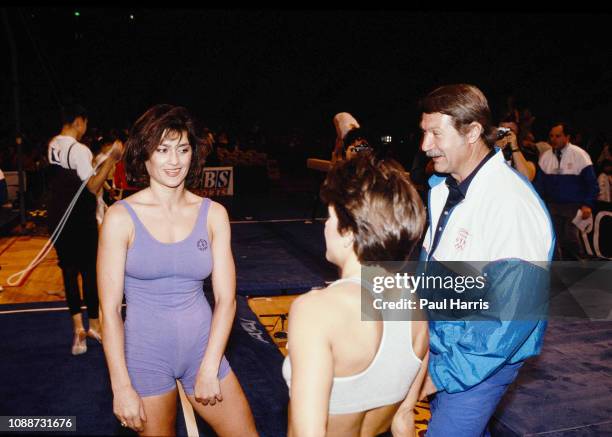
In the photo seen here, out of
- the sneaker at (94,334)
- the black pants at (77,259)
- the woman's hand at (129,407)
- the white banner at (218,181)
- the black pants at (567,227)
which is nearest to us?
the woman's hand at (129,407)

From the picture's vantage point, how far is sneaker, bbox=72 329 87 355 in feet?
13.6

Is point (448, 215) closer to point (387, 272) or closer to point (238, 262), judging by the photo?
point (387, 272)

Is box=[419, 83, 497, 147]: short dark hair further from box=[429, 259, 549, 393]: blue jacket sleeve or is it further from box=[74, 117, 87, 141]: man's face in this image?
box=[74, 117, 87, 141]: man's face

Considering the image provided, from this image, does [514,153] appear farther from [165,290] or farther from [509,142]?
[165,290]

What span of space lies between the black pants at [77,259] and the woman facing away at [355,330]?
3.11 m

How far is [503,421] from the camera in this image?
3.18 metres

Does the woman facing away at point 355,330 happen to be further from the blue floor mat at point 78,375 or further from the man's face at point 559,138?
the man's face at point 559,138

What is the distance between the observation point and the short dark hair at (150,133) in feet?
6.87

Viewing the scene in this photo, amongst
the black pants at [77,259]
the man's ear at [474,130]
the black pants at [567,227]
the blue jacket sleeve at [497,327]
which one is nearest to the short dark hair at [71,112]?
the black pants at [77,259]

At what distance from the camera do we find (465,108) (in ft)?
6.77

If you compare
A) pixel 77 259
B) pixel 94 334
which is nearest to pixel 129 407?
pixel 77 259

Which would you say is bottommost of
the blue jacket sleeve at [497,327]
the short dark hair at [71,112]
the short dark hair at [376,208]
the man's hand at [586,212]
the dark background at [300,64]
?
the man's hand at [586,212]

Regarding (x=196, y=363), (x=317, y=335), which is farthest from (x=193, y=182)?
(x=317, y=335)

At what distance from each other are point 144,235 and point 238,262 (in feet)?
16.6
